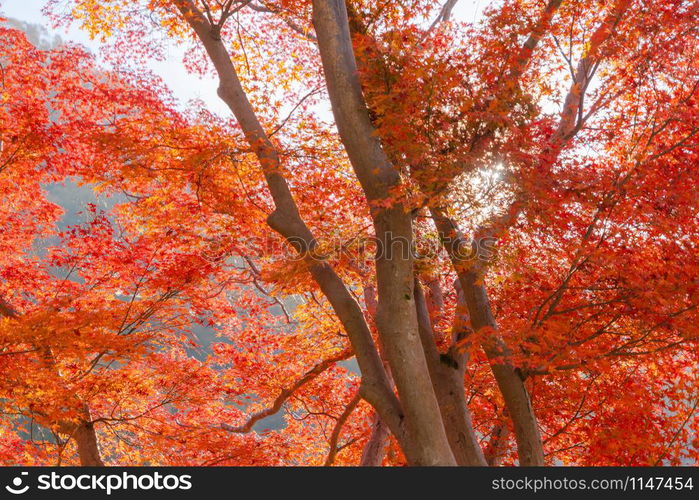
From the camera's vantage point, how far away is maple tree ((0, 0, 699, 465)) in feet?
16.1

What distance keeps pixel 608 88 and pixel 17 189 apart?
8.78 m

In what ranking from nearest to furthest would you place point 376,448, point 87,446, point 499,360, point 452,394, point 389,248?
1. point 389,248
2. point 499,360
3. point 452,394
4. point 87,446
5. point 376,448

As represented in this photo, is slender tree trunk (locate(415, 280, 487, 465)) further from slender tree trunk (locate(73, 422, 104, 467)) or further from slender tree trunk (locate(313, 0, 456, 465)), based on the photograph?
slender tree trunk (locate(73, 422, 104, 467))

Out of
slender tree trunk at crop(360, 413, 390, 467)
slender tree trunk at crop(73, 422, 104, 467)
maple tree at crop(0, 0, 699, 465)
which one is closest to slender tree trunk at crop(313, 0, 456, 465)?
maple tree at crop(0, 0, 699, 465)

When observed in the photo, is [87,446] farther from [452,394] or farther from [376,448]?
[452,394]

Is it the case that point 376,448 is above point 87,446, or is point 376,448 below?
below

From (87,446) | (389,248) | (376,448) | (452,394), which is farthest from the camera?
(376,448)

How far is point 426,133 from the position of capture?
4.88 meters

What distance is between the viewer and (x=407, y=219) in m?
5.00

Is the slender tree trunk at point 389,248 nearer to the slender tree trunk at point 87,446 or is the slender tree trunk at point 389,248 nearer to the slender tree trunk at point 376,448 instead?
the slender tree trunk at point 376,448

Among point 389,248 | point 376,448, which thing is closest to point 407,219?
point 389,248
